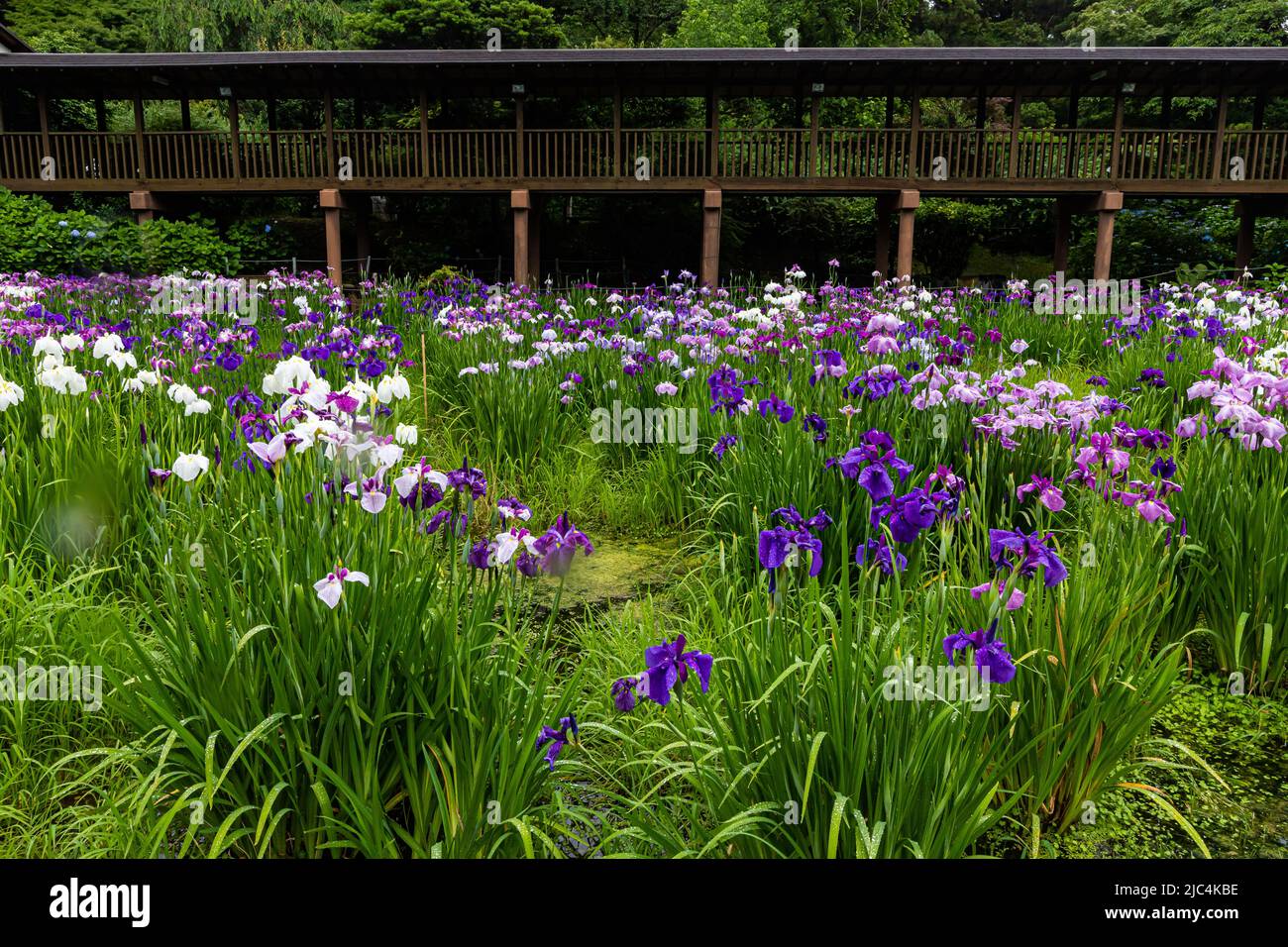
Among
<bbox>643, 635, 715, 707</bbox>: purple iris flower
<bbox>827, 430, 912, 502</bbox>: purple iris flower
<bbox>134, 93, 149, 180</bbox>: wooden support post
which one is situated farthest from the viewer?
<bbox>134, 93, 149, 180</bbox>: wooden support post

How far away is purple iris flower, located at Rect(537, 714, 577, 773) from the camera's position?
5.91 ft

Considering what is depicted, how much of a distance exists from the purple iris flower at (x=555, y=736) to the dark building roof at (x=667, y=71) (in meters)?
14.0

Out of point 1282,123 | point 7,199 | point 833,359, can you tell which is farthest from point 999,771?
point 1282,123

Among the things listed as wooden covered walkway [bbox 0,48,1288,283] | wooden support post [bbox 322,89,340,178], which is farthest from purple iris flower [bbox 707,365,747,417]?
wooden support post [bbox 322,89,340,178]

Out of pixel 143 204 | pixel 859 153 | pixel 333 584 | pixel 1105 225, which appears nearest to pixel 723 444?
pixel 333 584

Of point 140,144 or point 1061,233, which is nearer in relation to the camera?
point 140,144

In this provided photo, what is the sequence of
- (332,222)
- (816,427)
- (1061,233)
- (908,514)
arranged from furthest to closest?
(1061,233)
(332,222)
(816,427)
(908,514)

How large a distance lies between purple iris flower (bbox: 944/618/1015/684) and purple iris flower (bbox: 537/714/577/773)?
0.74 metres

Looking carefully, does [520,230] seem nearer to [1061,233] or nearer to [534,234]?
[534,234]

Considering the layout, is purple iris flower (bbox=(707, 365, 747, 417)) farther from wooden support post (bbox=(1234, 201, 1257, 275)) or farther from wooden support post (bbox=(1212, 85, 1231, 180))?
wooden support post (bbox=(1234, 201, 1257, 275))

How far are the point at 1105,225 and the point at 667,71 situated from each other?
7.79 m

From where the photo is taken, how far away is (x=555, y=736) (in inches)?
72.7
